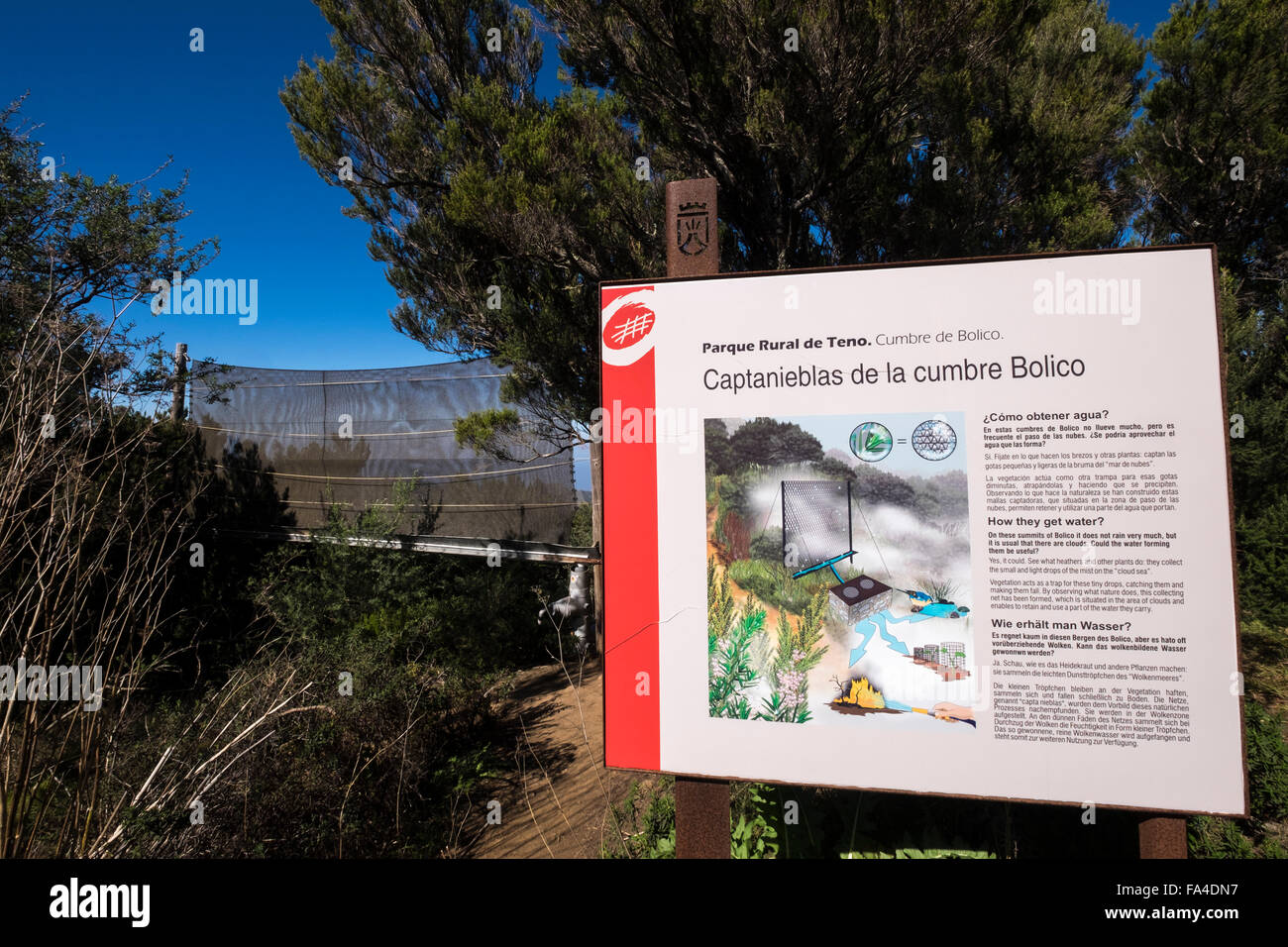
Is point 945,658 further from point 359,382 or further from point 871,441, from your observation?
point 359,382

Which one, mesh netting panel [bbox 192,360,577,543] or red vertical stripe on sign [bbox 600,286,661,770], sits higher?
mesh netting panel [bbox 192,360,577,543]

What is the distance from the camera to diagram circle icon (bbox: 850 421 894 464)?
192 cm

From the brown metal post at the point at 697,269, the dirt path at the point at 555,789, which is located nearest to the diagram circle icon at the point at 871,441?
the brown metal post at the point at 697,269

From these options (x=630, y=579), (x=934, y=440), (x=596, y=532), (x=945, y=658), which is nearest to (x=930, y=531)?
(x=934, y=440)

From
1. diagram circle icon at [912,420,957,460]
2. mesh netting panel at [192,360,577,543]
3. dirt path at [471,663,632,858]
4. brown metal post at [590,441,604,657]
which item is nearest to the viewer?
diagram circle icon at [912,420,957,460]

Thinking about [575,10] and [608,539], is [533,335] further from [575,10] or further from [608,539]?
[608,539]

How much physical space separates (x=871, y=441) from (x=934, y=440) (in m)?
0.18

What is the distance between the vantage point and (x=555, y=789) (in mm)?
4426

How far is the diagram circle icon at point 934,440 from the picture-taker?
1866 millimetres

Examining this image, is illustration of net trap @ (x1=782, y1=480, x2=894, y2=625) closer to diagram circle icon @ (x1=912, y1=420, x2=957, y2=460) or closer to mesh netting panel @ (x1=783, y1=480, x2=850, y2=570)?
mesh netting panel @ (x1=783, y1=480, x2=850, y2=570)

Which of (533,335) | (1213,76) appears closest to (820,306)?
(533,335)

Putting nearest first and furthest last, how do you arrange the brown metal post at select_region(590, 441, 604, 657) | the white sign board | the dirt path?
the white sign board, the dirt path, the brown metal post at select_region(590, 441, 604, 657)

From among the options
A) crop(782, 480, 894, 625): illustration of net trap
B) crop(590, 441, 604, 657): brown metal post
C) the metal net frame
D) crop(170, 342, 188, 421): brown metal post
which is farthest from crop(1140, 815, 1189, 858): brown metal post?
crop(170, 342, 188, 421): brown metal post

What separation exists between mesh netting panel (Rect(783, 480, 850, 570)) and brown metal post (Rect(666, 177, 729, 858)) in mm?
756
